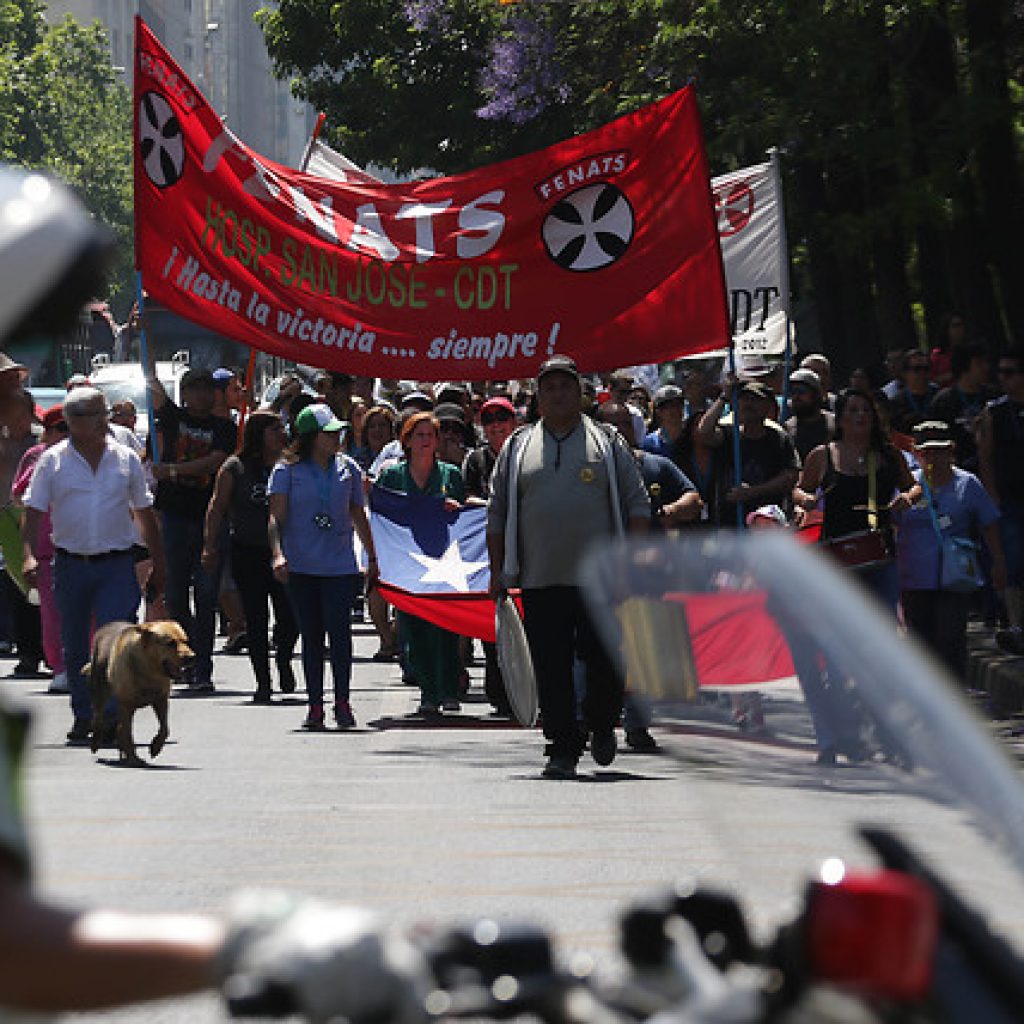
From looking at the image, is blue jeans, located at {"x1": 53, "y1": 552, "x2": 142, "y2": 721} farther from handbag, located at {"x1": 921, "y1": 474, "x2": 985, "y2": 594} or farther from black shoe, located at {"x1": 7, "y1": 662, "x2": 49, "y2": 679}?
black shoe, located at {"x1": 7, "y1": 662, "x2": 49, "y2": 679}

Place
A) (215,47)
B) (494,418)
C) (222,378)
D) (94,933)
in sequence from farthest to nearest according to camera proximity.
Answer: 1. (215,47)
2. (222,378)
3. (494,418)
4. (94,933)

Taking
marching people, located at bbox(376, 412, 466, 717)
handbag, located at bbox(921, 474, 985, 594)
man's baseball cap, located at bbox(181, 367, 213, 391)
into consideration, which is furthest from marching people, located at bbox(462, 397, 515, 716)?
handbag, located at bbox(921, 474, 985, 594)

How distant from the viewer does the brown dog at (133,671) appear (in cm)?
1287

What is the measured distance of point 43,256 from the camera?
2.64 metres

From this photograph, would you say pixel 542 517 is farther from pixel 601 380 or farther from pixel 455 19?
pixel 601 380

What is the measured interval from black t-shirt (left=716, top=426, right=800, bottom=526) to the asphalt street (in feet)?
5.43

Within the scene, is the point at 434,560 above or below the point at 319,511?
below

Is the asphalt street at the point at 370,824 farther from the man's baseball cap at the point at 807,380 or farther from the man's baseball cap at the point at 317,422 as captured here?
the man's baseball cap at the point at 807,380

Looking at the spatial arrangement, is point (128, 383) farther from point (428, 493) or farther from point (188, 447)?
point (428, 493)

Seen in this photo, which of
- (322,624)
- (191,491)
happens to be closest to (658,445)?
(191,491)

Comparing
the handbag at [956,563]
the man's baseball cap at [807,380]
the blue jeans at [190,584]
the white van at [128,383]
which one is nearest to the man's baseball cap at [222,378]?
the blue jeans at [190,584]

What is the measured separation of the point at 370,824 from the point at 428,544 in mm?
5672

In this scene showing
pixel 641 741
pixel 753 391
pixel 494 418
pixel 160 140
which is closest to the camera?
pixel 641 741

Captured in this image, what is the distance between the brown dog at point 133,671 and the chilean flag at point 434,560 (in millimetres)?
2397
